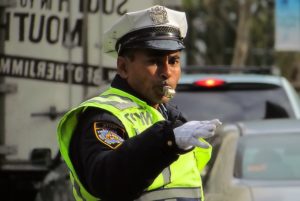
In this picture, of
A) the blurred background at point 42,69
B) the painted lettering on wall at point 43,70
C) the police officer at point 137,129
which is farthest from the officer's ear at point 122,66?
the painted lettering on wall at point 43,70

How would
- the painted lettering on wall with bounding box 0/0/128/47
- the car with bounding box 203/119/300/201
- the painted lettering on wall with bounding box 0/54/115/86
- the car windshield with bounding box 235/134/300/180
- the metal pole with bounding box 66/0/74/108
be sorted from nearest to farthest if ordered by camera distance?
the car with bounding box 203/119/300/201, the car windshield with bounding box 235/134/300/180, the painted lettering on wall with bounding box 0/0/128/47, the painted lettering on wall with bounding box 0/54/115/86, the metal pole with bounding box 66/0/74/108

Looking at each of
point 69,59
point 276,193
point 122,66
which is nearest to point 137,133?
point 122,66

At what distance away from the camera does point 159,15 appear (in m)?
3.25

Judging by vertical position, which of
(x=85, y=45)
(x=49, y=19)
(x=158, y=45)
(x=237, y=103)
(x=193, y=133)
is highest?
(x=158, y=45)

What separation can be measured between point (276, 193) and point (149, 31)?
192 centimetres

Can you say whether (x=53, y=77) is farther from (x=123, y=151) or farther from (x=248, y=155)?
(x=123, y=151)

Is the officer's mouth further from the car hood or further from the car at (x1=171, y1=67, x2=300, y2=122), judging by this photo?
the car at (x1=171, y1=67, x2=300, y2=122)

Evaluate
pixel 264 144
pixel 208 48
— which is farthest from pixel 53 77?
pixel 208 48

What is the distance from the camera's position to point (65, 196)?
6184mm

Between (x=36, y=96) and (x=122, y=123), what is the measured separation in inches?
224

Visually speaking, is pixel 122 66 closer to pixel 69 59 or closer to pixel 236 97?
pixel 236 97

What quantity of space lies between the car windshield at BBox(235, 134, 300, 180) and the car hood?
0.29 metres

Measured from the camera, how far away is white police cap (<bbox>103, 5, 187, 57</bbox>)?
10.4ft

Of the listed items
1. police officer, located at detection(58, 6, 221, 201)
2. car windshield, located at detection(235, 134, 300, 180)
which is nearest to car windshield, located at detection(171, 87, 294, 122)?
car windshield, located at detection(235, 134, 300, 180)
